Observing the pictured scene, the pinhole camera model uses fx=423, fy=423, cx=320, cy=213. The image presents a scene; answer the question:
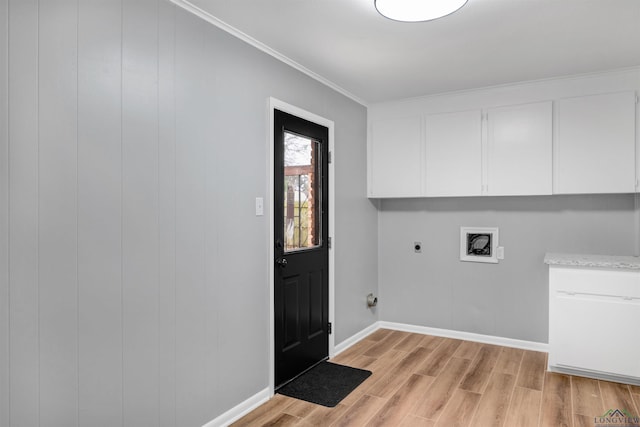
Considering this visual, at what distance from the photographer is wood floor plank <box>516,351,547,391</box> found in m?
3.17

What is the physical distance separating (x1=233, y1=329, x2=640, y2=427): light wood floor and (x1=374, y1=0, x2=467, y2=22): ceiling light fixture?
93.4 inches

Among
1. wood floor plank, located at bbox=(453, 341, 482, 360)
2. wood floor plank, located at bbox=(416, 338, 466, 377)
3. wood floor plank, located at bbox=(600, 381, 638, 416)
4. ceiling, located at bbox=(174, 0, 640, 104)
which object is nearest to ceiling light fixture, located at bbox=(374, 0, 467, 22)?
ceiling, located at bbox=(174, 0, 640, 104)

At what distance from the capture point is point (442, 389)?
3.09 metres

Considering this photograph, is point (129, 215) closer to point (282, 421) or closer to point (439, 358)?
point (282, 421)

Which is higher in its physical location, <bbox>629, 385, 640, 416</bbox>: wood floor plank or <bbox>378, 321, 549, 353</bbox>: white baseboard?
<bbox>378, 321, 549, 353</bbox>: white baseboard

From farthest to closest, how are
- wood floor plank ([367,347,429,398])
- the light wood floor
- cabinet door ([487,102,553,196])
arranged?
cabinet door ([487,102,553,196]) < wood floor plank ([367,347,429,398]) < the light wood floor

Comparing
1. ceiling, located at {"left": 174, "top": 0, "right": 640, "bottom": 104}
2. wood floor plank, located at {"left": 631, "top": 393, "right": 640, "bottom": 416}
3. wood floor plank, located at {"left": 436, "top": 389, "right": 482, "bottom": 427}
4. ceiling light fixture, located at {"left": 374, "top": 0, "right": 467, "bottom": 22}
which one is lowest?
wood floor plank, located at {"left": 436, "top": 389, "right": 482, "bottom": 427}

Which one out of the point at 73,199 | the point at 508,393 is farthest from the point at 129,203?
the point at 508,393

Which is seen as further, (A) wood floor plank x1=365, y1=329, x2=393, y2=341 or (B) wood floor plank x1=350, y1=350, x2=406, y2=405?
(A) wood floor plank x1=365, y1=329, x2=393, y2=341

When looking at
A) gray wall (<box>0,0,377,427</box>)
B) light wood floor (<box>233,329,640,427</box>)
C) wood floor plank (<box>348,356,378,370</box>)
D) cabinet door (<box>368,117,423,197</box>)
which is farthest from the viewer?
cabinet door (<box>368,117,423,197</box>)

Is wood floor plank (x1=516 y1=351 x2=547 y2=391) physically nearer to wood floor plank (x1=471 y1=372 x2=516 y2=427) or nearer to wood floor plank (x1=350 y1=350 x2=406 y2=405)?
wood floor plank (x1=471 y1=372 x2=516 y2=427)

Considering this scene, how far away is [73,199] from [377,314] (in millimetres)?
3558

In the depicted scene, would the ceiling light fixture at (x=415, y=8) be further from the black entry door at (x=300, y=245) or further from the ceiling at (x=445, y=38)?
the black entry door at (x=300, y=245)

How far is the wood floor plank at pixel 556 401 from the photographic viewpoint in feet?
8.60
